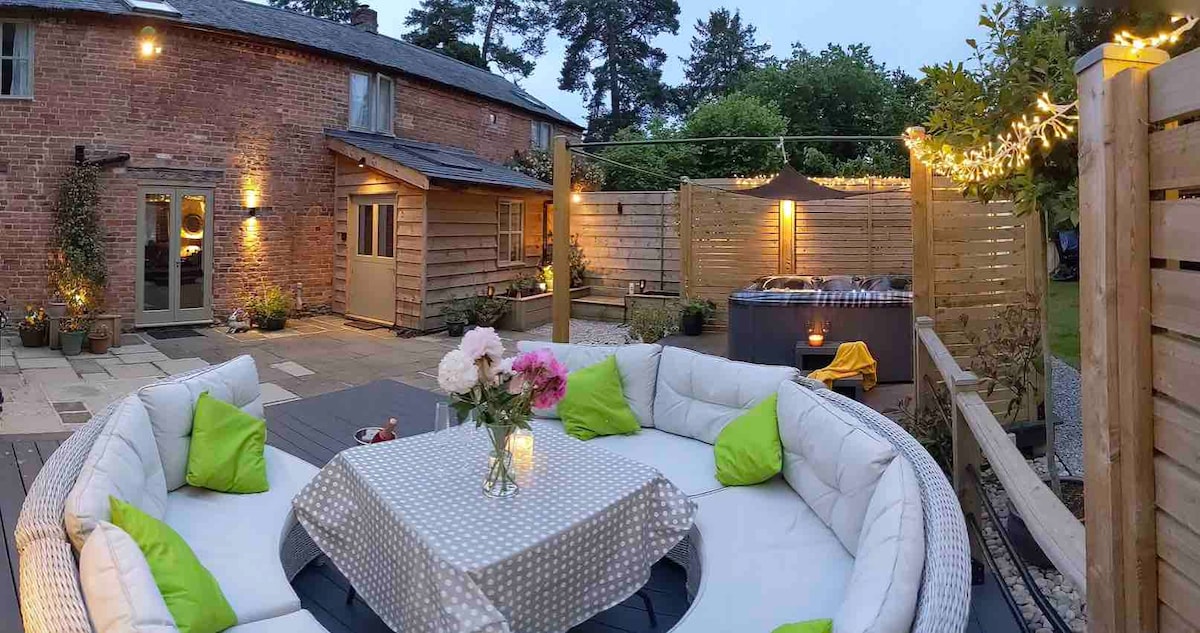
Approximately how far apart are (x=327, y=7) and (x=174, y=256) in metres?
21.4

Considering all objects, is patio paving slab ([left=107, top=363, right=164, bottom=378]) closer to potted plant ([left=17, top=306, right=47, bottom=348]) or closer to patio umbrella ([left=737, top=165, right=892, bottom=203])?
potted plant ([left=17, top=306, right=47, bottom=348])

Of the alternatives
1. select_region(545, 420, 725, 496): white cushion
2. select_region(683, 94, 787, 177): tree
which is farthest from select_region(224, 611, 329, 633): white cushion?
select_region(683, 94, 787, 177): tree

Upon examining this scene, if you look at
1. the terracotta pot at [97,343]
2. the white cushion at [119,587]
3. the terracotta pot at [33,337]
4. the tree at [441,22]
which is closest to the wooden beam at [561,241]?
the white cushion at [119,587]

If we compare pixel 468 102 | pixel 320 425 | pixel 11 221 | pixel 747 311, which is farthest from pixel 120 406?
pixel 468 102

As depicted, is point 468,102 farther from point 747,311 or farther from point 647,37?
point 647,37

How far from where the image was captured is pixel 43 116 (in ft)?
32.7

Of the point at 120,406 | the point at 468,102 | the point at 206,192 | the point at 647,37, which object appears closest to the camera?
the point at 120,406

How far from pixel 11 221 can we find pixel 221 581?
976 cm

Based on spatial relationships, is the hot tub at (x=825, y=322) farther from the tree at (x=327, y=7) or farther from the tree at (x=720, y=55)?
the tree at (x=327, y=7)

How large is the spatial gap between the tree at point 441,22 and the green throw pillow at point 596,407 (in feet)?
81.2

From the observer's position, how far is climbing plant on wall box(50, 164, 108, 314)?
9.84 meters

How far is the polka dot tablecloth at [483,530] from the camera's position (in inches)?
96.0

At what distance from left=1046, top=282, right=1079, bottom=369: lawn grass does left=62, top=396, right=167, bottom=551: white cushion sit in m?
7.88

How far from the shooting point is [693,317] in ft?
35.8
